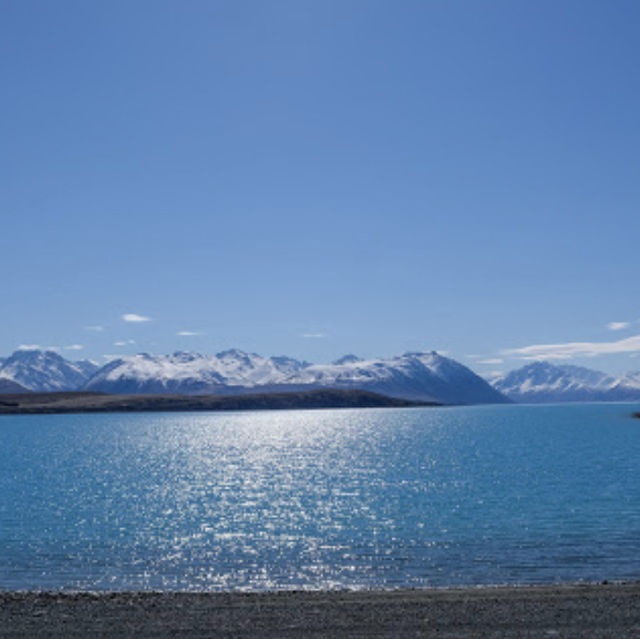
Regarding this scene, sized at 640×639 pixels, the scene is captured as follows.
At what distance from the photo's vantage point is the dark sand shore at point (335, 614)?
24125 millimetres

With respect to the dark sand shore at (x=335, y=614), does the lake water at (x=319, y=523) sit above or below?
below

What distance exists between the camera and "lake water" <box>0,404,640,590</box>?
3841 cm

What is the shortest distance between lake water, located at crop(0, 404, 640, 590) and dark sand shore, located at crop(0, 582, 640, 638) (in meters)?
5.68

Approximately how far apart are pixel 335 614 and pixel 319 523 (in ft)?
97.8

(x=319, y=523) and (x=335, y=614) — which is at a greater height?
(x=335, y=614)

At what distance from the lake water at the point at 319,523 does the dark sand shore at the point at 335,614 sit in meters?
5.68

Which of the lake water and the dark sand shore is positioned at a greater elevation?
the dark sand shore

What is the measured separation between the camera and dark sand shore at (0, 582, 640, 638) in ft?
79.2

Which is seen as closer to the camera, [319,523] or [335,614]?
[335,614]

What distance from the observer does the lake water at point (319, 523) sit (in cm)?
3841

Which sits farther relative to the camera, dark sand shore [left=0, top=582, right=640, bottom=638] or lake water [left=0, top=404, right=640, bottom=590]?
lake water [left=0, top=404, right=640, bottom=590]

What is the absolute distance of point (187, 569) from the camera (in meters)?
40.1

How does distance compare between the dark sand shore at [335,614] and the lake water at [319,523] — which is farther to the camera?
the lake water at [319,523]

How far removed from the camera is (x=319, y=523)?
55844mm
